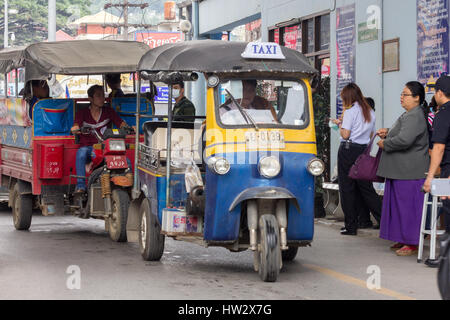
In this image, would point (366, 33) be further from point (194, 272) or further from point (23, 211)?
point (194, 272)

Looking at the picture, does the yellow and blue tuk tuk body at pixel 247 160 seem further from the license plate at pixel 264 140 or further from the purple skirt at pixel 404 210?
the purple skirt at pixel 404 210

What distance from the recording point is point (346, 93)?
12.2m

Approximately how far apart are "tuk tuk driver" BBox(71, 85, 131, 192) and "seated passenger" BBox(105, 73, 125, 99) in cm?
68

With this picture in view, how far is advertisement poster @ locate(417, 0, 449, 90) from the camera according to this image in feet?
39.4

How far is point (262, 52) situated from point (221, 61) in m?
0.41

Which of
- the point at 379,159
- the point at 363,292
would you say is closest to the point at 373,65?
the point at 379,159

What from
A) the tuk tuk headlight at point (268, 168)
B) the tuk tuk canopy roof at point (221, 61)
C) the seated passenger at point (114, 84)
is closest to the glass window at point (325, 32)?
the seated passenger at point (114, 84)

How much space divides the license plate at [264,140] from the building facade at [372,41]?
4090 mm

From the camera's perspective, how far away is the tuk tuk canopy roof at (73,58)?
1230 cm

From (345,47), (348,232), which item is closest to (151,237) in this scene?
(348,232)

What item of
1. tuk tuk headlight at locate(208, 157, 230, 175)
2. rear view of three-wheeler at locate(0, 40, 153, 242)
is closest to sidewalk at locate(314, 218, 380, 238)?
rear view of three-wheeler at locate(0, 40, 153, 242)

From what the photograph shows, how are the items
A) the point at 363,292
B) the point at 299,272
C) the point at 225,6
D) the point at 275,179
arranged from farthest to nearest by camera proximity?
the point at 225,6
the point at 299,272
the point at 275,179
the point at 363,292
